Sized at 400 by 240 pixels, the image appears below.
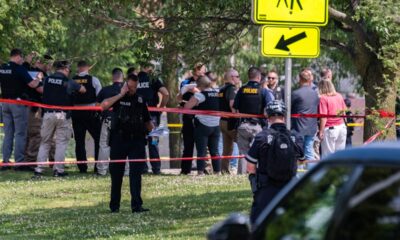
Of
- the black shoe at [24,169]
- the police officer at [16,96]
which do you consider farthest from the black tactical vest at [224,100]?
the black shoe at [24,169]

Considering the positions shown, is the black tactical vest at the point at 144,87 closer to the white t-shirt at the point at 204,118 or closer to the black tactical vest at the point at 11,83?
the white t-shirt at the point at 204,118

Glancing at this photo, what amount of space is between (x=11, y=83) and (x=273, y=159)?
9.79 meters

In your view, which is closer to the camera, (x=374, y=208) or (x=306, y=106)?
(x=374, y=208)

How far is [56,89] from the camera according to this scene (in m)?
17.6

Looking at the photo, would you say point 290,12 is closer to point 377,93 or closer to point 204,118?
point 377,93

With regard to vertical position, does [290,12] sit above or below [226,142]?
above

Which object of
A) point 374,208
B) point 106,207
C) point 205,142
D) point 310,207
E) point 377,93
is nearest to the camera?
point 374,208

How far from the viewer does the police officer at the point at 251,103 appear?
55.8 ft

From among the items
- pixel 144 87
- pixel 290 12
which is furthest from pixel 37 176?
pixel 290 12

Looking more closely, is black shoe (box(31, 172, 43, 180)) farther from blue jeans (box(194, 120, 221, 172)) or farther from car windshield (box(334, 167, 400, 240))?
car windshield (box(334, 167, 400, 240))

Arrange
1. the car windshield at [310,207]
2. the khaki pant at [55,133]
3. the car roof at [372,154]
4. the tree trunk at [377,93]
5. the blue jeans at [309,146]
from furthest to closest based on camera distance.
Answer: the khaki pant at [55,133], the blue jeans at [309,146], the tree trunk at [377,93], the car windshield at [310,207], the car roof at [372,154]

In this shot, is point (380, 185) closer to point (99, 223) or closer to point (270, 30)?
point (270, 30)

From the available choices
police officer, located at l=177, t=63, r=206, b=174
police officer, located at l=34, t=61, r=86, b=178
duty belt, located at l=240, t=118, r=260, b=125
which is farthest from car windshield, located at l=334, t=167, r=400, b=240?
police officer, located at l=177, t=63, r=206, b=174

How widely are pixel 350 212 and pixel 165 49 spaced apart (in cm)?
937
